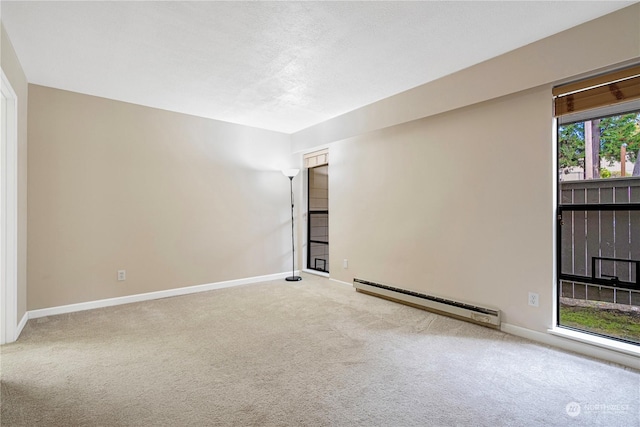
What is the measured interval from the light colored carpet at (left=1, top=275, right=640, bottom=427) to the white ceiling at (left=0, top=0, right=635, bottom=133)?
7.99 feet

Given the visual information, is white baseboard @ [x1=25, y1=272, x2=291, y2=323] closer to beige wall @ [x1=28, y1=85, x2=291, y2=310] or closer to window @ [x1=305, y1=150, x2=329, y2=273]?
beige wall @ [x1=28, y1=85, x2=291, y2=310]

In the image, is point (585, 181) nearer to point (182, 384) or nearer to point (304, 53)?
point (304, 53)

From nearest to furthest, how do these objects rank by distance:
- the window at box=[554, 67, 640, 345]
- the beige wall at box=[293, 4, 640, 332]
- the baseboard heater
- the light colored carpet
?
the light colored carpet
the window at box=[554, 67, 640, 345]
the beige wall at box=[293, 4, 640, 332]
the baseboard heater

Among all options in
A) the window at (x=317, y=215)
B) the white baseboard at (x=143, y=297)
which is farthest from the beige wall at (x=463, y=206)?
the white baseboard at (x=143, y=297)

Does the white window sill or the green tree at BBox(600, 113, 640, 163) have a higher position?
the green tree at BBox(600, 113, 640, 163)

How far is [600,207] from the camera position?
2543 mm

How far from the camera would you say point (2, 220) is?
2.65 meters

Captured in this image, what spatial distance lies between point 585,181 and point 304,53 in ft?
8.37

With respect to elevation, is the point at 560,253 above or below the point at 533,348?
above

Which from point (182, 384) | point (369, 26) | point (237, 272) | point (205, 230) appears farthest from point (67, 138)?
point (369, 26)

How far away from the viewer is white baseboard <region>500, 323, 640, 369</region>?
7.40 ft

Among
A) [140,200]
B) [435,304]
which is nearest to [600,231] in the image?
[435,304]

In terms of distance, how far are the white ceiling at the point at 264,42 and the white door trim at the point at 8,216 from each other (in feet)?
1.88

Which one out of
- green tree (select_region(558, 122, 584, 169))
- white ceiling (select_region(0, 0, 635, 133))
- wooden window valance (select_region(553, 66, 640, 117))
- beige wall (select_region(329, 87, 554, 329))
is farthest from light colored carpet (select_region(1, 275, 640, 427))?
white ceiling (select_region(0, 0, 635, 133))
